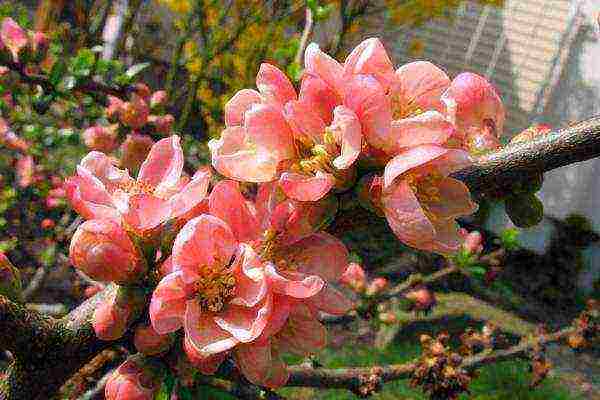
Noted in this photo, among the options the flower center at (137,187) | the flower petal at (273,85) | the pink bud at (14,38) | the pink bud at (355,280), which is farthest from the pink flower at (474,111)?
the pink bud at (355,280)

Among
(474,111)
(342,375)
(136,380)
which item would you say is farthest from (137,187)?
(342,375)

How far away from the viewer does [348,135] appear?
2.56ft

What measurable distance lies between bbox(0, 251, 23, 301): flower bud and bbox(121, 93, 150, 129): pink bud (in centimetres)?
113

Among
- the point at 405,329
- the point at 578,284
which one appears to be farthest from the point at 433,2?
the point at 578,284

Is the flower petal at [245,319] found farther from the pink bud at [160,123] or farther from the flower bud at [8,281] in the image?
the pink bud at [160,123]

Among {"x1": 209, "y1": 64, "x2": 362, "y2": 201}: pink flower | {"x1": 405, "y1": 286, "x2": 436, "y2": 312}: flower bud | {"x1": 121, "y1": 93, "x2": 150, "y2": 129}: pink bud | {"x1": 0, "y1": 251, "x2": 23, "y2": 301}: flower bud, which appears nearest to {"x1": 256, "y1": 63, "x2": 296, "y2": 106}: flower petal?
{"x1": 209, "y1": 64, "x2": 362, "y2": 201}: pink flower

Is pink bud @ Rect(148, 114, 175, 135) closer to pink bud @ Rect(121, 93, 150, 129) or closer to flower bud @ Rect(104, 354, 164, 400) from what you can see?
pink bud @ Rect(121, 93, 150, 129)

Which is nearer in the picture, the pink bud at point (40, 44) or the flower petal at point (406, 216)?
the flower petal at point (406, 216)

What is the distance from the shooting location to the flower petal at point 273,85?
2.79 feet

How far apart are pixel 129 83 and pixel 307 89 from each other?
1.38 meters

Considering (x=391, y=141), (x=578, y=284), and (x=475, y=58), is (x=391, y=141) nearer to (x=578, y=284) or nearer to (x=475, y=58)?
(x=578, y=284)

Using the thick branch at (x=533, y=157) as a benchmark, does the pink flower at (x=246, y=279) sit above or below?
below

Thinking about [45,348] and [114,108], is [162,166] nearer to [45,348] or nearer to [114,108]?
[45,348]

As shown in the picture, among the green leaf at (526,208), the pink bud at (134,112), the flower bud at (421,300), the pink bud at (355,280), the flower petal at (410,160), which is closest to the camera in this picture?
the flower petal at (410,160)
